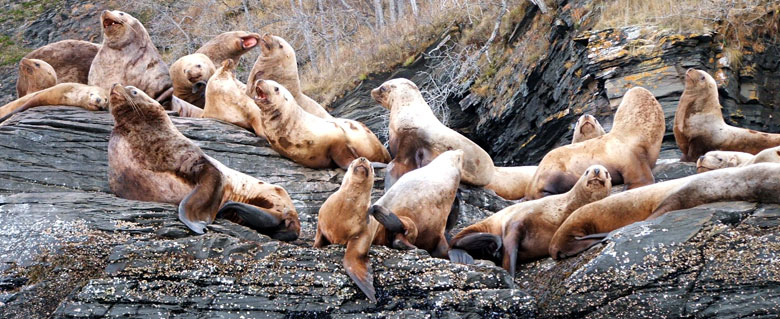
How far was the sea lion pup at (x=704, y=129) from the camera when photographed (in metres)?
10.2

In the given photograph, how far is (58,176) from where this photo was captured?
27.1ft

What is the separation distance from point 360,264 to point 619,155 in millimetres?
4221

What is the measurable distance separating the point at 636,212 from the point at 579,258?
806mm

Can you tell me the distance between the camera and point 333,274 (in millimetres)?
5730

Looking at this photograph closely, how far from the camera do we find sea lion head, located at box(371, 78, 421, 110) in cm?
1034

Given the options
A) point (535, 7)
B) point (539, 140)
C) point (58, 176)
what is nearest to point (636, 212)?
point (58, 176)

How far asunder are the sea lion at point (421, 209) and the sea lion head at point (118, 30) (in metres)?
5.27

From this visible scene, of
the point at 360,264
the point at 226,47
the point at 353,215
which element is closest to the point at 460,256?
the point at 353,215

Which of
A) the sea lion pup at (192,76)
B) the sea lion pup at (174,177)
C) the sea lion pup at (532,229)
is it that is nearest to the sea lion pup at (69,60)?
the sea lion pup at (192,76)

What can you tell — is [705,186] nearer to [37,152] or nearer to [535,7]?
[37,152]

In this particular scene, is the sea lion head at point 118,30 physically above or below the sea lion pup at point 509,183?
above

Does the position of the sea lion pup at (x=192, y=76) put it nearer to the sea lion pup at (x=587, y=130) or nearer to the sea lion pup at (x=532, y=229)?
the sea lion pup at (x=587, y=130)

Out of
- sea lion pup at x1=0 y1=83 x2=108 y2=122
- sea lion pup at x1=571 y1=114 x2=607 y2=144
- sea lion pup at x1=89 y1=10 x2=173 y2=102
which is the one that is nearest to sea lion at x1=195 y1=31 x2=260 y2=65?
sea lion pup at x1=89 y1=10 x2=173 y2=102

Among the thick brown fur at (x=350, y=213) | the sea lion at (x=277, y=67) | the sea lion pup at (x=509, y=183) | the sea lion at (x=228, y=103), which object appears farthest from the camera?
the sea lion at (x=277, y=67)
